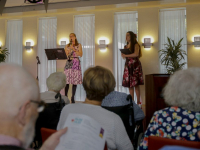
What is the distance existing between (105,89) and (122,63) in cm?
610

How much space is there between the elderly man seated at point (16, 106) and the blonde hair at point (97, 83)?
2.85 ft

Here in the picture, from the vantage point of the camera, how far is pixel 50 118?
7.36 ft

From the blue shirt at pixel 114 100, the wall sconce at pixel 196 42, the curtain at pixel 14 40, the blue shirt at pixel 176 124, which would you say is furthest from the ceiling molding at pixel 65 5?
the blue shirt at pixel 176 124

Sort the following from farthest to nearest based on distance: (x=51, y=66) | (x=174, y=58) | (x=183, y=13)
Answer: (x=51, y=66) < (x=183, y=13) < (x=174, y=58)

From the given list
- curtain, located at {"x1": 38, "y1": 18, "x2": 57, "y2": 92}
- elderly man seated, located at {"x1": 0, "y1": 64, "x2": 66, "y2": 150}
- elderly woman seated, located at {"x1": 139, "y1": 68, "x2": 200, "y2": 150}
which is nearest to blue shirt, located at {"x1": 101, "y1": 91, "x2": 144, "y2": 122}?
elderly woman seated, located at {"x1": 139, "y1": 68, "x2": 200, "y2": 150}

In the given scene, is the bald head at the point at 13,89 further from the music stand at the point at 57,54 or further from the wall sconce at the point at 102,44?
the wall sconce at the point at 102,44

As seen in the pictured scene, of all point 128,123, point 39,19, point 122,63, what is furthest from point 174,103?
point 39,19

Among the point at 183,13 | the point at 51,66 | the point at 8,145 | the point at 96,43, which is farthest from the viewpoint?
the point at 51,66

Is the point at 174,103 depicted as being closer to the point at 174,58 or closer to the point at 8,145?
the point at 8,145

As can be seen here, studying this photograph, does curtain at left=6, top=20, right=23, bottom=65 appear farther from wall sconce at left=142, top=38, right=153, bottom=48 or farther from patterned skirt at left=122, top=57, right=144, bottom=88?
wall sconce at left=142, top=38, right=153, bottom=48

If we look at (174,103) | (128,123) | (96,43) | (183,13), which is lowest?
(128,123)

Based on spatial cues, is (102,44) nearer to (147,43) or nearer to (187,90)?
(147,43)

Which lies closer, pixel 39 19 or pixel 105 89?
pixel 105 89

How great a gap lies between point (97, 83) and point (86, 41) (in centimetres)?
650
